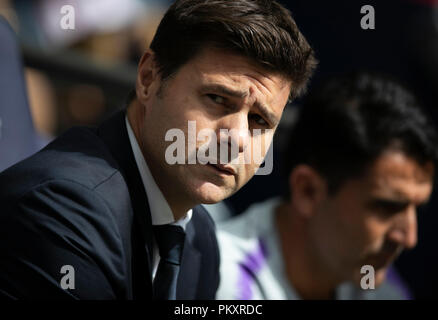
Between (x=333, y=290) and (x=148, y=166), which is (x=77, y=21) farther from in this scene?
(x=148, y=166)

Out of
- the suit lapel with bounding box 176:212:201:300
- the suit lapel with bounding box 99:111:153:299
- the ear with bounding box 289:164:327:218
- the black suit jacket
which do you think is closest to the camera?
the black suit jacket

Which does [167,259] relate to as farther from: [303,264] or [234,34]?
[303,264]

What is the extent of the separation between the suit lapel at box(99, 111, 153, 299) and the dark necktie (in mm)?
34

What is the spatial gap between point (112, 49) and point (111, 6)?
198 mm

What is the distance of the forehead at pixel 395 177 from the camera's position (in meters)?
1.98

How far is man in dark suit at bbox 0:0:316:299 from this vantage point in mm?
1160

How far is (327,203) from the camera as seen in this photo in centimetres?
207

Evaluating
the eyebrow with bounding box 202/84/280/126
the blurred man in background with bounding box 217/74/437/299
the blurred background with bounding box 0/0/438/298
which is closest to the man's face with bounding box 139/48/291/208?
the eyebrow with bounding box 202/84/280/126

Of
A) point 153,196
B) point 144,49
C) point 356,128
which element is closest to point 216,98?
point 153,196

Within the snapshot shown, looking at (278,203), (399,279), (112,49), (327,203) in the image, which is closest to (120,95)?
(112,49)

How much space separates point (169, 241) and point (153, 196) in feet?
0.30

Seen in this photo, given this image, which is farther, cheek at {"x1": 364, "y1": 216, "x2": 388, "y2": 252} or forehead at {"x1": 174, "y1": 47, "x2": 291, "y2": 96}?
cheek at {"x1": 364, "y1": 216, "x2": 388, "y2": 252}

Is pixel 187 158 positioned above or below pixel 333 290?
above

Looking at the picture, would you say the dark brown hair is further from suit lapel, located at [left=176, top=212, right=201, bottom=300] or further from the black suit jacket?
suit lapel, located at [left=176, top=212, right=201, bottom=300]
